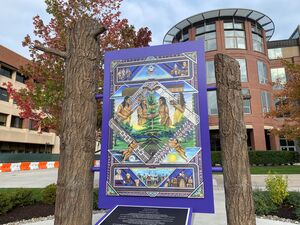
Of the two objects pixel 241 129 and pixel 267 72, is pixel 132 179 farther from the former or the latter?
pixel 267 72

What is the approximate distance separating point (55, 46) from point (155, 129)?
6833 mm

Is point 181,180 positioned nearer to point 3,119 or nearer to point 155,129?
point 155,129

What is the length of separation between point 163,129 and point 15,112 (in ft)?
117

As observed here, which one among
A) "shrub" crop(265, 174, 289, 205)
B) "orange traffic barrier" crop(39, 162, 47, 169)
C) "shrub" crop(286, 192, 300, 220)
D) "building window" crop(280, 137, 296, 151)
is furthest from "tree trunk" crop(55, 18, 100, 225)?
"building window" crop(280, 137, 296, 151)

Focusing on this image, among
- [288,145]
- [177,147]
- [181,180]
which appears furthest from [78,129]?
[288,145]

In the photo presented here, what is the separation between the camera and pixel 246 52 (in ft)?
92.8

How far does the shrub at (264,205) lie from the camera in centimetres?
655

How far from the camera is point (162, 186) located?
280 cm

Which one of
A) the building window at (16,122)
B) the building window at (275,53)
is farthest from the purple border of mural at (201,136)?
the building window at (275,53)

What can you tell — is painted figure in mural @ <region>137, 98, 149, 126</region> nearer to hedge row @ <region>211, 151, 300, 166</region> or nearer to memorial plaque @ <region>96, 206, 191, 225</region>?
memorial plaque @ <region>96, 206, 191, 225</region>

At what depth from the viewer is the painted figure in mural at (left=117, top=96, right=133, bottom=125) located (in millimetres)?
3078

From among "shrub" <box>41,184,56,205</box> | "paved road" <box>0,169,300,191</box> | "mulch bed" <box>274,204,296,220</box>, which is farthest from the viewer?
"paved road" <box>0,169,300,191</box>

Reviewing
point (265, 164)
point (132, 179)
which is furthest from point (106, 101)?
point (265, 164)

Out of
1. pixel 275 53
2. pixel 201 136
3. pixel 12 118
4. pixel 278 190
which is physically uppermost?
pixel 275 53
